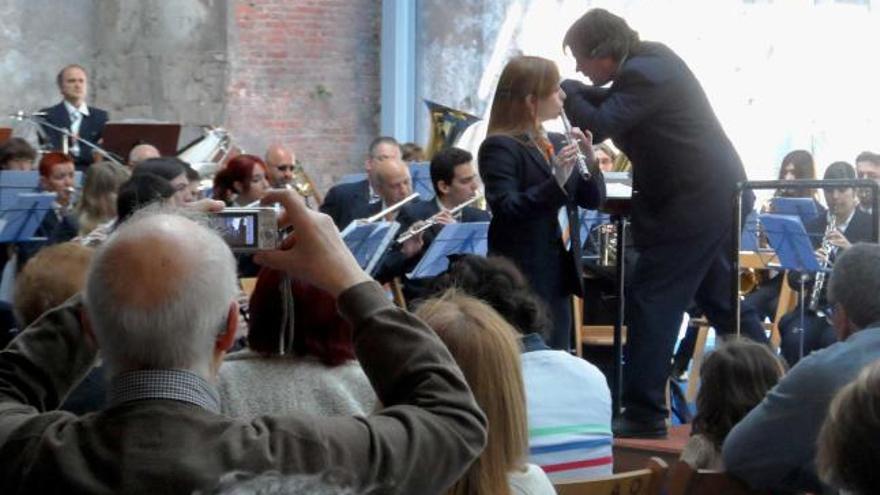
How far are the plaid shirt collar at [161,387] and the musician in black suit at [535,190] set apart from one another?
13.3 ft

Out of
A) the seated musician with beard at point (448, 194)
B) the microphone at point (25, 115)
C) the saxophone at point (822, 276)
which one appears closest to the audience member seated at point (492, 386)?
the seated musician with beard at point (448, 194)

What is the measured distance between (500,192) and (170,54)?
756 cm

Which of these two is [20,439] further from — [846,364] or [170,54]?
[170,54]

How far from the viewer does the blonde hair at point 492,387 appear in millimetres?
2898

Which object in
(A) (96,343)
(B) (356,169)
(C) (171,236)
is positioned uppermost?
(C) (171,236)

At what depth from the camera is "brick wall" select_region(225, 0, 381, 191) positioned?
13336mm

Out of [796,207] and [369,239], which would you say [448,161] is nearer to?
[369,239]

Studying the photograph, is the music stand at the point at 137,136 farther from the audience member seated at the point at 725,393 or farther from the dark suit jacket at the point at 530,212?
the audience member seated at the point at 725,393

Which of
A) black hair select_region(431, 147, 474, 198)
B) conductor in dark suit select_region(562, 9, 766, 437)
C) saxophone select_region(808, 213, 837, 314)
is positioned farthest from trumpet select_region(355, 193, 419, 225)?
conductor in dark suit select_region(562, 9, 766, 437)

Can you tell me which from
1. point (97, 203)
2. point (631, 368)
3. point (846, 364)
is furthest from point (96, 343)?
point (97, 203)

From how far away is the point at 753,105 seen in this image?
45.6 feet

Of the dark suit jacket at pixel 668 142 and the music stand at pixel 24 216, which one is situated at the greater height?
the dark suit jacket at pixel 668 142

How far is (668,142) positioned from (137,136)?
6088 mm

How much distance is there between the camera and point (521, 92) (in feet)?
20.2
